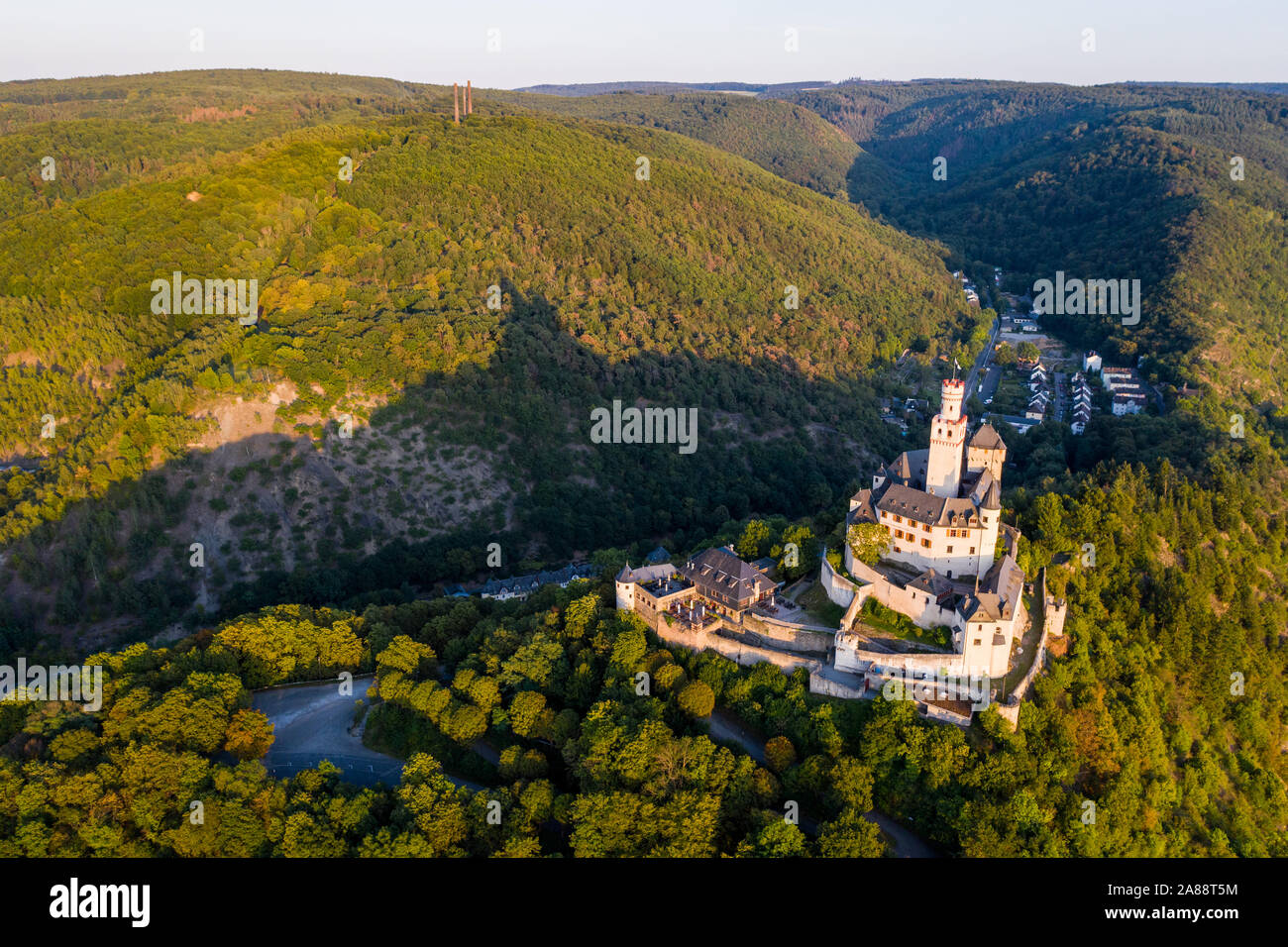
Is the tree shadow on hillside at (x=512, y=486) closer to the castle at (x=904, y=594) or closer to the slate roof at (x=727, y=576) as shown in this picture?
the slate roof at (x=727, y=576)

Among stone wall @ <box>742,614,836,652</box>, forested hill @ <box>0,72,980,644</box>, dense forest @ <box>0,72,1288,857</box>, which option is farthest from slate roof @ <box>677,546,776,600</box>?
forested hill @ <box>0,72,980,644</box>

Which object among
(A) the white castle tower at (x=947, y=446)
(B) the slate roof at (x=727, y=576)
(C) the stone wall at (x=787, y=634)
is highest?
(A) the white castle tower at (x=947, y=446)

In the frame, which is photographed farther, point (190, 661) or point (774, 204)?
point (774, 204)

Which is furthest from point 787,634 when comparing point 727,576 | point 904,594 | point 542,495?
point 542,495

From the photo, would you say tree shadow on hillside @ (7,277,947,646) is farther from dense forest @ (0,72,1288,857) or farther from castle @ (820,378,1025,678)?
castle @ (820,378,1025,678)

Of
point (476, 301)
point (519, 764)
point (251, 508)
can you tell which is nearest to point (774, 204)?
point (476, 301)

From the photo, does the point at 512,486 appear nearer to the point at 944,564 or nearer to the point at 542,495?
the point at 542,495

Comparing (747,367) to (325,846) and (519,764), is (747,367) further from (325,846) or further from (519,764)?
(325,846)

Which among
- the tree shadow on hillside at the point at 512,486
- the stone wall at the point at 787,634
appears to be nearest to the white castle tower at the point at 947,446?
the stone wall at the point at 787,634
